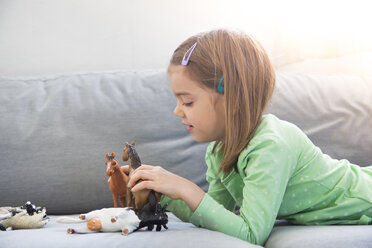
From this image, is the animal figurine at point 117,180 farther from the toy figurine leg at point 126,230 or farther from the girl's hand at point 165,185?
the toy figurine leg at point 126,230

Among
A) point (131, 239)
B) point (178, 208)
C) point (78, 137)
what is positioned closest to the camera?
point (131, 239)

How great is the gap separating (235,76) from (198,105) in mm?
120

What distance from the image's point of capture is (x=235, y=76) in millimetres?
1089

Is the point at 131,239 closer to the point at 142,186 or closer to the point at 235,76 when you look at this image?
the point at 142,186

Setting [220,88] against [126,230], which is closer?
[126,230]

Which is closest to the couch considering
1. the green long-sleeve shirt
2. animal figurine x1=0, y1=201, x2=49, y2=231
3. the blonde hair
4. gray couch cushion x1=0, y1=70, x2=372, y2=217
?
gray couch cushion x1=0, y1=70, x2=372, y2=217

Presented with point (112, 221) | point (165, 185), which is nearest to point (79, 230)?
point (112, 221)

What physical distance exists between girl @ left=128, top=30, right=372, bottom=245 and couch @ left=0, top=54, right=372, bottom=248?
0.93 feet

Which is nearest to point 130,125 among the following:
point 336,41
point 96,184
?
point 96,184

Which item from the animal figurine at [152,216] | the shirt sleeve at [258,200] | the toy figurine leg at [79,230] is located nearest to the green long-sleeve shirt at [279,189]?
the shirt sleeve at [258,200]

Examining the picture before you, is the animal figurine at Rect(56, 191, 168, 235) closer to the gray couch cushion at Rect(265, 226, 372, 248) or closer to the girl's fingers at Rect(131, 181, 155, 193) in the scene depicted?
the girl's fingers at Rect(131, 181, 155, 193)

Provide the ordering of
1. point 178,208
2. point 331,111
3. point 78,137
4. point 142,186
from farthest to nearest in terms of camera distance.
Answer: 1. point 331,111
2. point 78,137
3. point 178,208
4. point 142,186

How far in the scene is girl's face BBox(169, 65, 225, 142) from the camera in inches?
44.0

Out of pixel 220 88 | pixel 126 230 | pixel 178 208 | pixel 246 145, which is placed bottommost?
pixel 178 208
